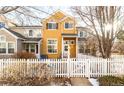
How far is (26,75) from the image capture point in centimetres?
489

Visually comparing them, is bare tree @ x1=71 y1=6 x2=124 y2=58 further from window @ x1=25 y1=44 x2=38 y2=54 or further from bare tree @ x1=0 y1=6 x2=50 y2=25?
window @ x1=25 y1=44 x2=38 y2=54

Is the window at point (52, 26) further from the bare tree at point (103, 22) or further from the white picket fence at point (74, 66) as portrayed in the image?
the white picket fence at point (74, 66)

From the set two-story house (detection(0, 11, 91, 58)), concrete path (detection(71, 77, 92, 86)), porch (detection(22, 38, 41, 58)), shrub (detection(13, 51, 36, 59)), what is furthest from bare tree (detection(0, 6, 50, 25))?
concrete path (detection(71, 77, 92, 86))

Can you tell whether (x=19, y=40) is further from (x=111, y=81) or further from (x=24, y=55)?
(x=111, y=81)

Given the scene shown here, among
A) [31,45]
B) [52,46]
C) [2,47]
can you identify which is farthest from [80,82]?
[2,47]

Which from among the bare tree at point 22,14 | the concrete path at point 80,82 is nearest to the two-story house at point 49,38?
the bare tree at point 22,14

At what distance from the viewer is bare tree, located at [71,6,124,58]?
4.87m

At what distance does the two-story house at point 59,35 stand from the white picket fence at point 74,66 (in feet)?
0.50

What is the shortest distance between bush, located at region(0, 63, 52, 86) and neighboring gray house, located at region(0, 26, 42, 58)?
0.22 metres

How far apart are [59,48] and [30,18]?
64cm
